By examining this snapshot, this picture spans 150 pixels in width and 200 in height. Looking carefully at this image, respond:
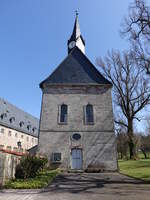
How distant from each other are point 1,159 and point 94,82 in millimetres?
13464

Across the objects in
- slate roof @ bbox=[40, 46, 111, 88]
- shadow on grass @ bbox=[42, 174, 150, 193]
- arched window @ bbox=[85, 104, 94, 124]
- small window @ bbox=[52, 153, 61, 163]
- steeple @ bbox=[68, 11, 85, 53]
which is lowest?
A: shadow on grass @ bbox=[42, 174, 150, 193]

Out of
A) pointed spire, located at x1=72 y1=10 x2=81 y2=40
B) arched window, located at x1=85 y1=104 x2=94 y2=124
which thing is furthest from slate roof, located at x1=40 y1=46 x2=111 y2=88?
pointed spire, located at x1=72 y1=10 x2=81 y2=40

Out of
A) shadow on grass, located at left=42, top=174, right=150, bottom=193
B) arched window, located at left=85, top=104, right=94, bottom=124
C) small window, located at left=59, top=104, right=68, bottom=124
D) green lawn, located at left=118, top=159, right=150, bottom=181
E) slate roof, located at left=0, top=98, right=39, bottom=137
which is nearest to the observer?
shadow on grass, located at left=42, top=174, right=150, bottom=193

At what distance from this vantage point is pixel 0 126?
2980cm

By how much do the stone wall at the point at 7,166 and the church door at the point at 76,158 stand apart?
745 cm

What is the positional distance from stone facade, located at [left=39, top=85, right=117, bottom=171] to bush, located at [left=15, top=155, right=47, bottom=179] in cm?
541

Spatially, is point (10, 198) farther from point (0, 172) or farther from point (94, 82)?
point (94, 82)

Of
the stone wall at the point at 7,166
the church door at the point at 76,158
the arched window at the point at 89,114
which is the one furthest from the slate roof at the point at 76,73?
the stone wall at the point at 7,166

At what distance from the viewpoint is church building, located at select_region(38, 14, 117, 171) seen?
52.5 ft

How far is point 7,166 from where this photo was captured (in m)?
8.57

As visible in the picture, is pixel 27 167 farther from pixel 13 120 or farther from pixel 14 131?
pixel 13 120

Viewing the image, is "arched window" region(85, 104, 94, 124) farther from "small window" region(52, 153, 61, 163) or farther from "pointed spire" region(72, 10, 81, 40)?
"pointed spire" region(72, 10, 81, 40)

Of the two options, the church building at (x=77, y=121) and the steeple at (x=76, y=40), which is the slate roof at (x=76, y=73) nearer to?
the church building at (x=77, y=121)

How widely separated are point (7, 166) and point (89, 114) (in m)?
10.8
